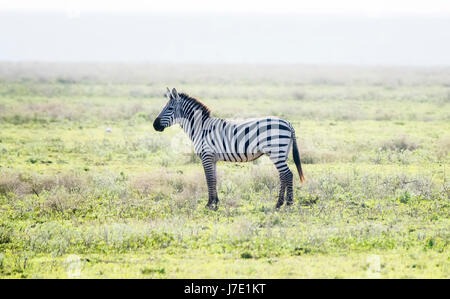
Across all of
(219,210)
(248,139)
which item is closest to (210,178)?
(219,210)

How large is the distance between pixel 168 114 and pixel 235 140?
1493 mm

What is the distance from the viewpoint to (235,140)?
10.2 meters

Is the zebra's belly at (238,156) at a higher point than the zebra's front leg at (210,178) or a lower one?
higher

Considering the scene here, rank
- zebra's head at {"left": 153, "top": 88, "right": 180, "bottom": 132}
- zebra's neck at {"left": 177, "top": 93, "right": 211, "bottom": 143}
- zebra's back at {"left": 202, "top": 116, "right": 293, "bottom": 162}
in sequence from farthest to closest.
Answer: zebra's head at {"left": 153, "top": 88, "right": 180, "bottom": 132}
zebra's neck at {"left": 177, "top": 93, "right": 211, "bottom": 143}
zebra's back at {"left": 202, "top": 116, "right": 293, "bottom": 162}

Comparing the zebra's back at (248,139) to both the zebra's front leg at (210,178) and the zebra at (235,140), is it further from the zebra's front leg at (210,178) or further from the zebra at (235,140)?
the zebra's front leg at (210,178)

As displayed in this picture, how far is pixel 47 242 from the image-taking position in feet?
27.1

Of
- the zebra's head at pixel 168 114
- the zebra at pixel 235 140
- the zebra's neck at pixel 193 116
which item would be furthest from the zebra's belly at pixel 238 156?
the zebra's head at pixel 168 114

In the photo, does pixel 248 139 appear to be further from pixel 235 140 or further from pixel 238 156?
pixel 238 156

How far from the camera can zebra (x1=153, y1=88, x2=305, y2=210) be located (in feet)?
33.3

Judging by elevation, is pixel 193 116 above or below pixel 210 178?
above

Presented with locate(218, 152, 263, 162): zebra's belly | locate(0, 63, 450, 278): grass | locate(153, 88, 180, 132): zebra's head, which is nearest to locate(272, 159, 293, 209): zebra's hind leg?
locate(0, 63, 450, 278): grass

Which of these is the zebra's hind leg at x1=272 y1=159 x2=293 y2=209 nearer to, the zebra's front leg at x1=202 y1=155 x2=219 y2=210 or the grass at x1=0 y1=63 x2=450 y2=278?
the grass at x1=0 y1=63 x2=450 y2=278

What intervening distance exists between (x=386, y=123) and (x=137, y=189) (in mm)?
13937

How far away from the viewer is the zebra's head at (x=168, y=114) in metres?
10.7
